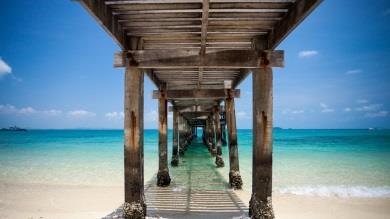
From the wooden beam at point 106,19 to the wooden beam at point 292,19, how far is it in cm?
229

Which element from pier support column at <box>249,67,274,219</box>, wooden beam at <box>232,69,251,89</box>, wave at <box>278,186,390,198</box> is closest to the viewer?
pier support column at <box>249,67,274,219</box>

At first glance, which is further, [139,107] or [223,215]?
[223,215]

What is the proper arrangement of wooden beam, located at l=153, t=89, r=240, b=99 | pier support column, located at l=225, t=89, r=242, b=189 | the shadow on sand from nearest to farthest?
the shadow on sand → pier support column, located at l=225, t=89, r=242, b=189 → wooden beam, located at l=153, t=89, r=240, b=99

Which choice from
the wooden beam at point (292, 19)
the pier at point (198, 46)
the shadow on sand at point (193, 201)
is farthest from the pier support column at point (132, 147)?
the wooden beam at point (292, 19)

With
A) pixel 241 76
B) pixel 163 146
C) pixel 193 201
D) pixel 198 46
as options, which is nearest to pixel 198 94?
pixel 163 146

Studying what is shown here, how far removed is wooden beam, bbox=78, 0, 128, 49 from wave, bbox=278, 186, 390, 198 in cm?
708

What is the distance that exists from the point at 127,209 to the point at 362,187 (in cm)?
918

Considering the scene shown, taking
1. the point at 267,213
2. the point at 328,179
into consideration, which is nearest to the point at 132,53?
the point at 267,213

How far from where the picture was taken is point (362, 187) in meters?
10.4

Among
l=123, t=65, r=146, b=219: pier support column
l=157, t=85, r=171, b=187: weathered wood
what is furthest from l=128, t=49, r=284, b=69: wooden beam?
l=157, t=85, r=171, b=187: weathered wood

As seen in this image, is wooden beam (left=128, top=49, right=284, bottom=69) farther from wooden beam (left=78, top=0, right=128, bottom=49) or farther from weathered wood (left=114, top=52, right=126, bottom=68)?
wooden beam (left=78, top=0, right=128, bottom=49)

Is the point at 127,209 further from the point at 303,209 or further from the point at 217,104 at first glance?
the point at 217,104

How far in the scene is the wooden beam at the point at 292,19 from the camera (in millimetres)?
3191

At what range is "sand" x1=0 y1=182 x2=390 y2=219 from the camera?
627 centimetres
